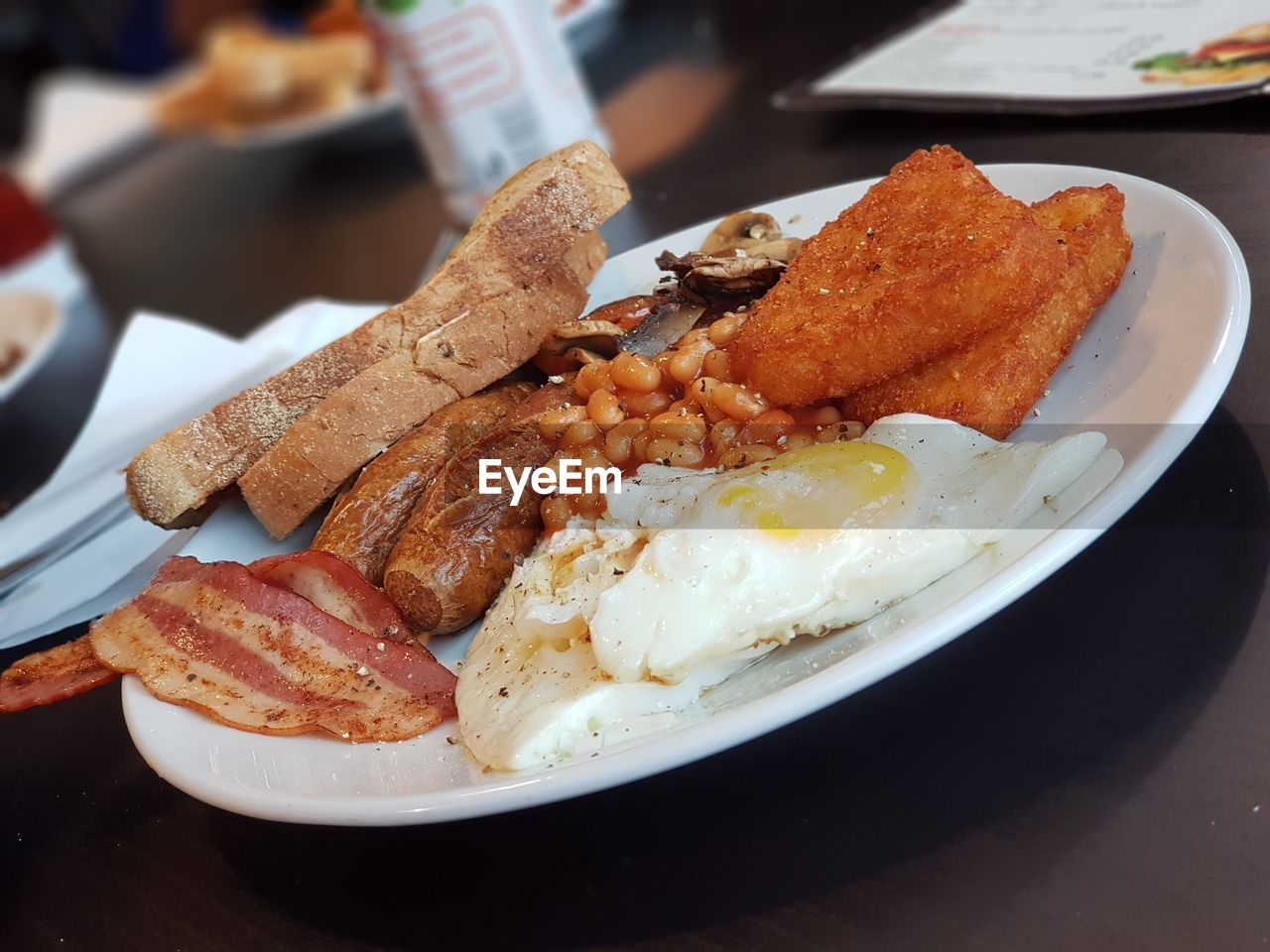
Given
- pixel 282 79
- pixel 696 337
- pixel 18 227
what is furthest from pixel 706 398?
pixel 18 227

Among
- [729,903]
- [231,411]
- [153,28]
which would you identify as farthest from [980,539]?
[153,28]

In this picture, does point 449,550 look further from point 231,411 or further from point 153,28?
point 153,28

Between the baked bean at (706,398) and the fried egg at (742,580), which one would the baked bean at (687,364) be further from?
the fried egg at (742,580)

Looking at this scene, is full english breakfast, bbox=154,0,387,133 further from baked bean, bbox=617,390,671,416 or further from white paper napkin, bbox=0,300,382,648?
baked bean, bbox=617,390,671,416

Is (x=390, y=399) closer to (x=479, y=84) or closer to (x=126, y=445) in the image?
(x=126, y=445)

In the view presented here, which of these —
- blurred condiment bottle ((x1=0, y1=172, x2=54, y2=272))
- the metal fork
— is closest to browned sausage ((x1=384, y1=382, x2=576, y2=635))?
the metal fork

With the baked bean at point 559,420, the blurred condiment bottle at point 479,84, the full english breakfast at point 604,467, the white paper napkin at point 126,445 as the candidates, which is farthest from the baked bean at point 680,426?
the blurred condiment bottle at point 479,84
